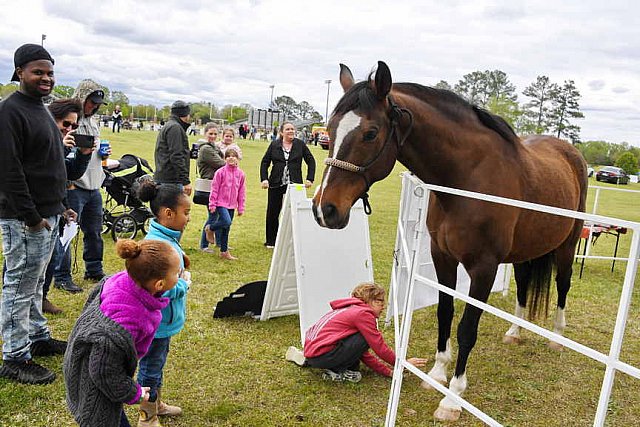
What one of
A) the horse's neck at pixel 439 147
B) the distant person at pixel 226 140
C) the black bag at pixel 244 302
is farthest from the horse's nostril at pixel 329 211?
the distant person at pixel 226 140

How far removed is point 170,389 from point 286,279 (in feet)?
4.97

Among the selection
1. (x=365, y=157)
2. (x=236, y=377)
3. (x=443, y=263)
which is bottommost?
(x=236, y=377)

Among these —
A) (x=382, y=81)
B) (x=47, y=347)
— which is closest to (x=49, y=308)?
(x=47, y=347)

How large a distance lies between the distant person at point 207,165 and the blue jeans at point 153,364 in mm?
4112

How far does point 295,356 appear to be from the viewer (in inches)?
147

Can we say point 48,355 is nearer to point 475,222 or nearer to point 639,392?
point 475,222

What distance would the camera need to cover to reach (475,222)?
9.84 feet

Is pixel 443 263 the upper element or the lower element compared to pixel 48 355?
upper

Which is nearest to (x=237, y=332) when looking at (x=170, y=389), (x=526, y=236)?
(x=170, y=389)

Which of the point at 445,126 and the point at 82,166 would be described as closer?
the point at 445,126

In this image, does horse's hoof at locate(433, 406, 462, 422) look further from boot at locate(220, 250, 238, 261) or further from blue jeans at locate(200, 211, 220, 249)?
blue jeans at locate(200, 211, 220, 249)

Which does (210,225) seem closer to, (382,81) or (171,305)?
(171,305)

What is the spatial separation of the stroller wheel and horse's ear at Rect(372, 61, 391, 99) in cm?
540

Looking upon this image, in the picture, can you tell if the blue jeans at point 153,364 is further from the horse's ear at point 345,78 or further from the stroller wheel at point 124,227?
the stroller wheel at point 124,227
